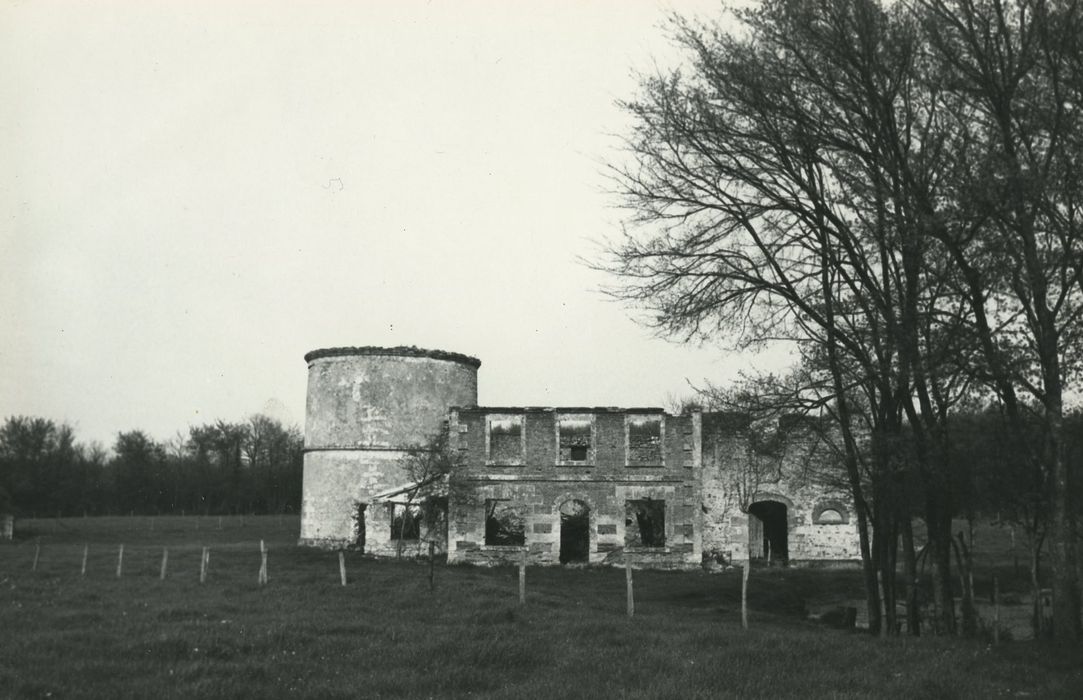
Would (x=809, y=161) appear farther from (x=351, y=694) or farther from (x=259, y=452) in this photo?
(x=259, y=452)

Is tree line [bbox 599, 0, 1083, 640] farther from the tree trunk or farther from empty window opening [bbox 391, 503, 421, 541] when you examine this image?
empty window opening [bbox 391, 503, 421, 541]

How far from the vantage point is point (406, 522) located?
32.0m

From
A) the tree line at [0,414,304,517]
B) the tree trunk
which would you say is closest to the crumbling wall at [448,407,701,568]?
the tree trunk

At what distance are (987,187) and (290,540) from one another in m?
37.0

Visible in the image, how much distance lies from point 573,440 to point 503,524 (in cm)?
427

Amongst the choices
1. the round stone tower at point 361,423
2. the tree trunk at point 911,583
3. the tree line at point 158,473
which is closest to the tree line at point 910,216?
the tree trunk at point 911,583

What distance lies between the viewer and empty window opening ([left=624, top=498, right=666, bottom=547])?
3072 centimetres

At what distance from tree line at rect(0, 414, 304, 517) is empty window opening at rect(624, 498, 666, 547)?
30.5 metres

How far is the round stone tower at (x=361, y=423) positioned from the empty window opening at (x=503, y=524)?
3.72 m

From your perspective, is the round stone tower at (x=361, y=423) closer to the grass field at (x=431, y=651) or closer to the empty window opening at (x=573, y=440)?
the empty window opening at (x=573, y=440)

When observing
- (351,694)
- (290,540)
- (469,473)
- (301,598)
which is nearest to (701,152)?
(351,694)

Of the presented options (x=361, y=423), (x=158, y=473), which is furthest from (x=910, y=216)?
(x=158, y=473)

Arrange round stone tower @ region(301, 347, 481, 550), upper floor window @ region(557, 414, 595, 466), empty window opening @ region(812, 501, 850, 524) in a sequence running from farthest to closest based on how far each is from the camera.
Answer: round stone tower @ region(301, 347, 481, 550) → empty window opening @ region(812, 501, 850, 524) → upper floor window @ region(557, 414, 595, 466)

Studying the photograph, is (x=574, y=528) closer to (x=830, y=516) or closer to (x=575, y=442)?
(x=575, y=442)
